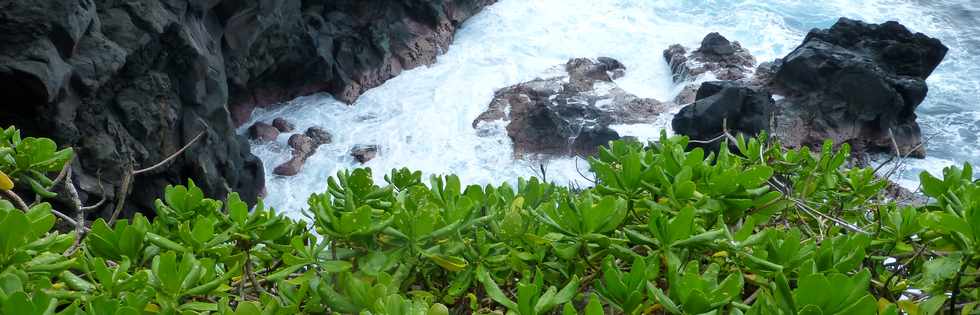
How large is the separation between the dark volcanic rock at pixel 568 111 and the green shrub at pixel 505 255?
8.44 metres

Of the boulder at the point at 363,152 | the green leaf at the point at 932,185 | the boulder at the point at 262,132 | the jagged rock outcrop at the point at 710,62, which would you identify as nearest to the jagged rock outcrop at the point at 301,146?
the boulder at the point at 262,132

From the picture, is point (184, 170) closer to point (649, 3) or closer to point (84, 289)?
point (84, 289)

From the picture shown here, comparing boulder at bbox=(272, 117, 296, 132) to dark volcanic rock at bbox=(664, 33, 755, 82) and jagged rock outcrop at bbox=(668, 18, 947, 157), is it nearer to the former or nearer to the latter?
jagged rock outcrop at bbox=(668, 18, 947, 157)

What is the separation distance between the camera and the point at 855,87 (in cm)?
1009

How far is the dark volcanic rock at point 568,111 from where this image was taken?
10438 millimetres

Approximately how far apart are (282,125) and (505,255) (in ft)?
34.8

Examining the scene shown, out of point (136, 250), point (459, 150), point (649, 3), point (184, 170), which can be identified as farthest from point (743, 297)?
point (649, 3)

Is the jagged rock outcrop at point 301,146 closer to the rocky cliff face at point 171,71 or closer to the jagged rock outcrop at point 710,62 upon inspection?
the rocky cliff face at point 171,71

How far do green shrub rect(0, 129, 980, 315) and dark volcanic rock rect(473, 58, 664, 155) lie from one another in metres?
8.44

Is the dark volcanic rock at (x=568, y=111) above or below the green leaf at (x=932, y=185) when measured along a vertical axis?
below

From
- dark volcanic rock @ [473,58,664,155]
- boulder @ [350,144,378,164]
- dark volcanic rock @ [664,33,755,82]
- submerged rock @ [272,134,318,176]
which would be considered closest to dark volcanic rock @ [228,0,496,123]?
submerged rock @ [272,134,318,176]

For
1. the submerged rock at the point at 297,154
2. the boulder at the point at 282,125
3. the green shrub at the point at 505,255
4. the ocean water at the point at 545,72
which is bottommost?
the ocean water at the point at 545,72

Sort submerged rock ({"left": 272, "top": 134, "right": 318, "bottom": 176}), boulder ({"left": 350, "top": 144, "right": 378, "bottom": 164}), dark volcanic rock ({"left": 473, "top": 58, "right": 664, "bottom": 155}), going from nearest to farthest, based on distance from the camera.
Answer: submerged rock ({"left": 272, "top": 134, "right": 318, "bottom": 176}) → dark volcanic rock ({"left": 473, "top": 58, "right": 664, "bottom": 155}) → boulder ({"left": 350, "top": 144, "right": 378, "bottom": 164})

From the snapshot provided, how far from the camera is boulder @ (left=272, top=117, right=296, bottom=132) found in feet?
37.1
